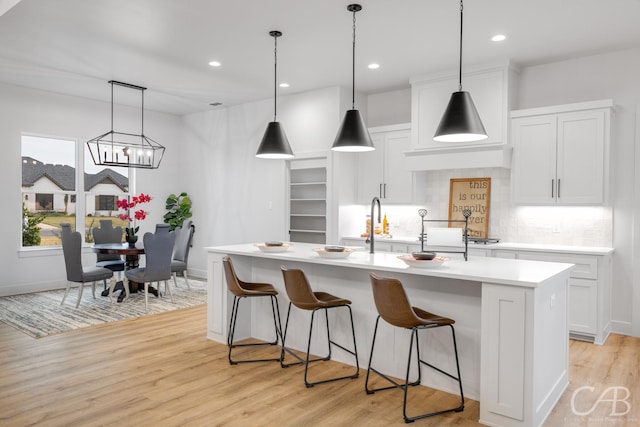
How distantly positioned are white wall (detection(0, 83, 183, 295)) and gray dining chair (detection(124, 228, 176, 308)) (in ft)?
6.72

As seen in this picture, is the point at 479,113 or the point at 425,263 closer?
the point at 425,263

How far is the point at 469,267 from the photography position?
10.4 feet

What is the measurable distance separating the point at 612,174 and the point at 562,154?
544mm

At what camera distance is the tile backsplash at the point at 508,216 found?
5059mm

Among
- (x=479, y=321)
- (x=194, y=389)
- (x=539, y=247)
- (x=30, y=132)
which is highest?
(x=30, y=132)

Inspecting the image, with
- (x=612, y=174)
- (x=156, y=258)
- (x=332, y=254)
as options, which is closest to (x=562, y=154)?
(x=612, y=174)

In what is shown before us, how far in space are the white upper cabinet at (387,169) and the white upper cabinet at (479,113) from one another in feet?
0.75

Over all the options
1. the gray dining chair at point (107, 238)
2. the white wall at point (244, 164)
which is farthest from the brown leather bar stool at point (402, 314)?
the gray dining chair at point (107, 238)

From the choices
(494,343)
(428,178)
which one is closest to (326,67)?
(428,178)

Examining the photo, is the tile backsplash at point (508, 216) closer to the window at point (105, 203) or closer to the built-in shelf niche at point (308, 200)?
the built-in shelf niche at point (308, 200)

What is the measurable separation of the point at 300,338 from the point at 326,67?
324 centimetres

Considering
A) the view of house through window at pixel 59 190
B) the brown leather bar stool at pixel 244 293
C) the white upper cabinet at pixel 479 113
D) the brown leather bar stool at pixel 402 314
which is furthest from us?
the view of house through window at pixel 59 190

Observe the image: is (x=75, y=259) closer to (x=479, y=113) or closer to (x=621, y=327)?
(x=479, y=113)

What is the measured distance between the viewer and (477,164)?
5.37m
